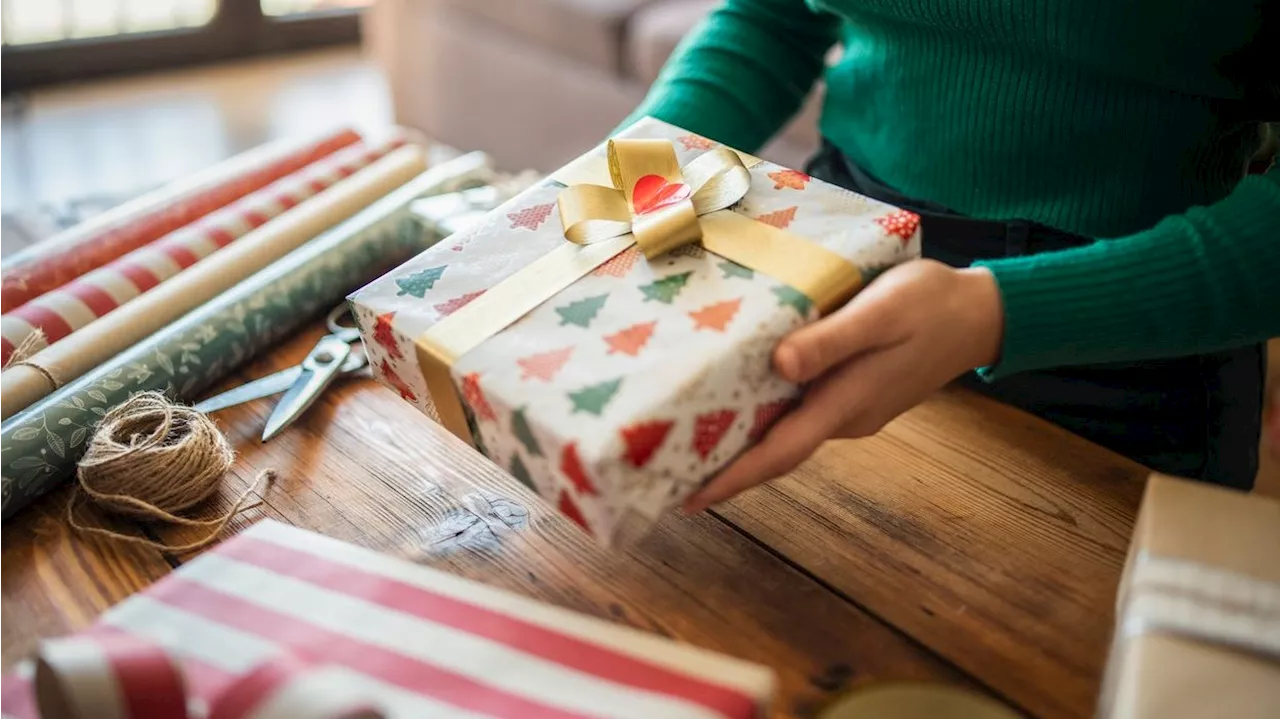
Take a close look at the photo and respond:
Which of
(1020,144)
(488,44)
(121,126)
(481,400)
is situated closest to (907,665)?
(481,400)

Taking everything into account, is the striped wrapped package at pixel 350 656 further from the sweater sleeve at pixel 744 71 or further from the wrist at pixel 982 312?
the sweater sleeve at pixel 744 71

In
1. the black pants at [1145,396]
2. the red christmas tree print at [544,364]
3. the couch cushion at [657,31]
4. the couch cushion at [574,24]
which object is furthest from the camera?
the couch cushion at [574,24]

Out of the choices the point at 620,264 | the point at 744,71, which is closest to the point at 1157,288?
the point at 620,264

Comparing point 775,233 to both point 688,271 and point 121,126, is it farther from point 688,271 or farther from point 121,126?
point 121,126

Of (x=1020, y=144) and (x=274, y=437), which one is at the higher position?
(x=1020, y=144)

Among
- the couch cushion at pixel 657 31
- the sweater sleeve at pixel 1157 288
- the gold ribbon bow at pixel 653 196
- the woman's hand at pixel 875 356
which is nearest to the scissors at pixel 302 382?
the gold ribbon bow at pixel 653 196

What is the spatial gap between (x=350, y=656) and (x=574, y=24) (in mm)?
1695

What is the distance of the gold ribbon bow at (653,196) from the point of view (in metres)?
0.60

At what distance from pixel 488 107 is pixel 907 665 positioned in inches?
76.9

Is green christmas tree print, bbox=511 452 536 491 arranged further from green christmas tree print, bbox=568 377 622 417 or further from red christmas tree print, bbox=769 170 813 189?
red christmas tree print, bbox=769 170 813 189

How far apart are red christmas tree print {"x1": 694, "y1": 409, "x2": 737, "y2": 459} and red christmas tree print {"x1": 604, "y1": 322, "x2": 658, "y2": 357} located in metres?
0.05

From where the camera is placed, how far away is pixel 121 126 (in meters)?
2.63

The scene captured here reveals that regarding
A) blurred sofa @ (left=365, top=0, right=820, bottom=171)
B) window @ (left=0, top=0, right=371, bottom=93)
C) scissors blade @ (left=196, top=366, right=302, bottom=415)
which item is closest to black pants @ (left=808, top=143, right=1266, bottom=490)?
scissors blade @ (left=196, top=366, right=302, bottom=415)

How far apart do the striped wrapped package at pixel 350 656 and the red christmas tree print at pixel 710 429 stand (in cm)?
10
